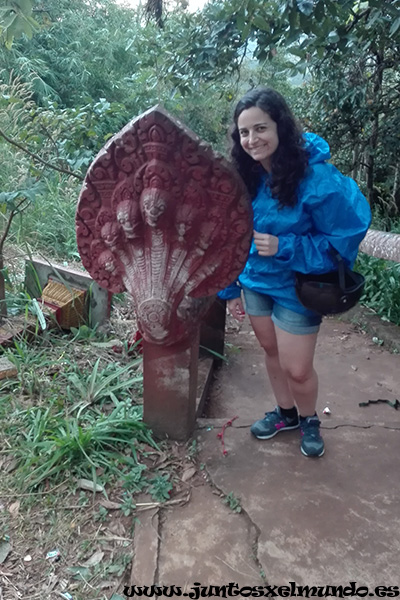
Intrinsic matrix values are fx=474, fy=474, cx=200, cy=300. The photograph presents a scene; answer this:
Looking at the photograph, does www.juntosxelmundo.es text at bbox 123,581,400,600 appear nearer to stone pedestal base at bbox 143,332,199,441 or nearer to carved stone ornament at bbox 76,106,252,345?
stone pedestal base at bbox 143,332,199,441

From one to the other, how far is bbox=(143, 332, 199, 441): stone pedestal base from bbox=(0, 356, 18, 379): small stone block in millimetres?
853

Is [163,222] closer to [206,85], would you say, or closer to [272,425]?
[272,425]

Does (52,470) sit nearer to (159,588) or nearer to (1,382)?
(159,588)

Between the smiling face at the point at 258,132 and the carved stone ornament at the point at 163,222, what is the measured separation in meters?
0.15

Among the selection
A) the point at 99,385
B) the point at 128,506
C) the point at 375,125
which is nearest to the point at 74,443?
the point at 128,506

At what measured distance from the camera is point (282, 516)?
1697 mm

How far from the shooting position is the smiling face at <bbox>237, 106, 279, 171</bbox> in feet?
5.47

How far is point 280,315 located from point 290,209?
0.44 meters

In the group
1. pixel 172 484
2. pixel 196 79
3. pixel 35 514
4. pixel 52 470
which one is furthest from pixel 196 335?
pixel 196 79

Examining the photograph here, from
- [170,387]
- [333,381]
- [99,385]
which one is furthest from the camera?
[333,381]

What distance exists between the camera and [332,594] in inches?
55.6

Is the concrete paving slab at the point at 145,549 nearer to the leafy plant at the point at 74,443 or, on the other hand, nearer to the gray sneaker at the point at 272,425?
the leafy plant at the point at 74,443

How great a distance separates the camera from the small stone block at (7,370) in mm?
2482

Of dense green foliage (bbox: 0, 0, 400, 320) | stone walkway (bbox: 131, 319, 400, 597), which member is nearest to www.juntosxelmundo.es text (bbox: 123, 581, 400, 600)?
stone walkway (bbox: 131, 319, 400, 597)
